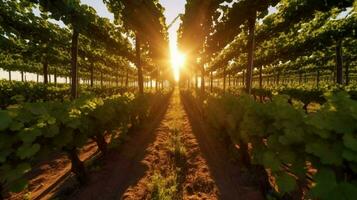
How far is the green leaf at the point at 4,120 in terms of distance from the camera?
3.67m

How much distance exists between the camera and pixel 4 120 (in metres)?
3.70

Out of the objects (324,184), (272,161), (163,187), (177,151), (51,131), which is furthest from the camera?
(177,151)

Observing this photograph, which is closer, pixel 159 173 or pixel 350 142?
pixel 350 142

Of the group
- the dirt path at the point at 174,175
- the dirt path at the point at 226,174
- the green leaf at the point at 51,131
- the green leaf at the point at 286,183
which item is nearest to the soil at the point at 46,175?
the dirt path at the point at 174,175

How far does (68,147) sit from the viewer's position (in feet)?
18.6

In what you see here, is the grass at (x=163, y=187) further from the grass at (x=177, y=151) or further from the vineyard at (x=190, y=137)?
the grass at (x=177, y=151)

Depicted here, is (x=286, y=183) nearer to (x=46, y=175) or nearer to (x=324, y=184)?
(x=324, y=184)

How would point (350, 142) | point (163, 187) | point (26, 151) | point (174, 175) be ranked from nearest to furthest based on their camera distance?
1. point (350, 142)
2. point (26, 151)
3. point (163, 187)
4. point (174, 175)

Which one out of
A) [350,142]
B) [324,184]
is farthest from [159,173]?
[350,142]

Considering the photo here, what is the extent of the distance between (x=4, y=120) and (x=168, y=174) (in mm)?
4358

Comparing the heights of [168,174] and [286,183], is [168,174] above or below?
below

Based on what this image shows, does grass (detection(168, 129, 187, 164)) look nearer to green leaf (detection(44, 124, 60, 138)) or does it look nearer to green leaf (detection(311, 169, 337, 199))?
green leaf (detection(44, 124, 60, 138))

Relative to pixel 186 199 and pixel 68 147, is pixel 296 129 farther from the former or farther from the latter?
pixel 68 147

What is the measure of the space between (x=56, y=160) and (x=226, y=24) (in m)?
8.57
